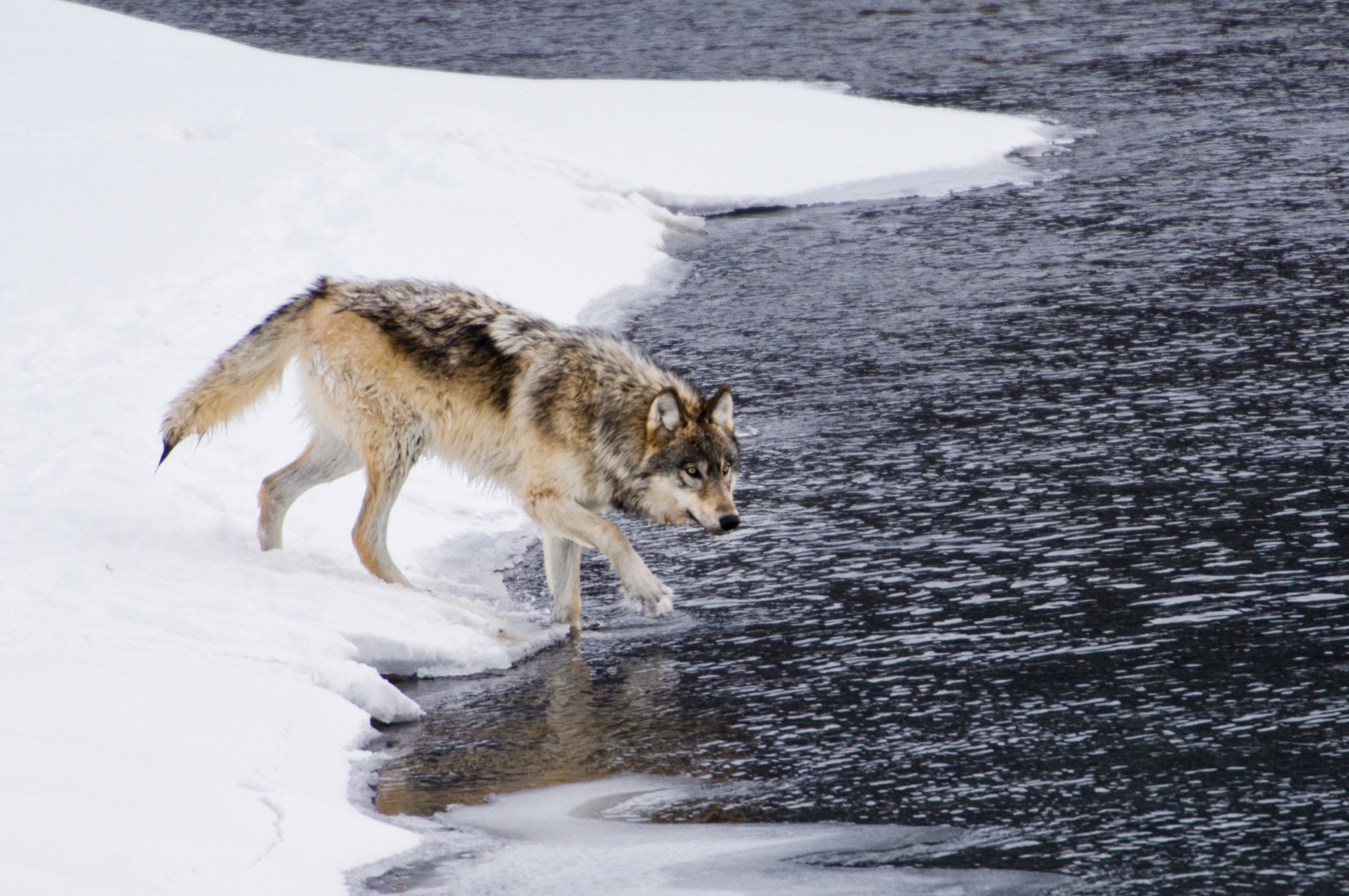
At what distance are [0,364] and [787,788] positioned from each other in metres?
6.78

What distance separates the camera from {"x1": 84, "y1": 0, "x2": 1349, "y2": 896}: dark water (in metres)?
4.72

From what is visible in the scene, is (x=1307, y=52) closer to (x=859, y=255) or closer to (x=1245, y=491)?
(x=859, y=255)

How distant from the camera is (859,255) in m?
14.0

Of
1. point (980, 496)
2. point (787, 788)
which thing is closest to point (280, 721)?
point (787, 788)

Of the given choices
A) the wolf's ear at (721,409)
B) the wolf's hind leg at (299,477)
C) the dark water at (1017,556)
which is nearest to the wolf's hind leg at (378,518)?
the wolf's hind leg at (299,477)

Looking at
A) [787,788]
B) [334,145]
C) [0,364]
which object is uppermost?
[334,145]

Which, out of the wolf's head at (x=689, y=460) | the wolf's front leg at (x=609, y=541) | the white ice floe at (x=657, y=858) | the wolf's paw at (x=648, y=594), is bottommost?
the white ice floe at (x=657, y=858)

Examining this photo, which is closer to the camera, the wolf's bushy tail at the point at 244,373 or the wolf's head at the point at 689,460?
the wolf's head at the point at 689,460

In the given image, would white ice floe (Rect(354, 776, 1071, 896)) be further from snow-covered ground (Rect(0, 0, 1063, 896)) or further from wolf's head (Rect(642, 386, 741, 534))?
wolf's head (Rect(642, 386, 741, 534))

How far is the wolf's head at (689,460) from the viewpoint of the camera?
6613 millimetres

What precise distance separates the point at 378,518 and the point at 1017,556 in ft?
10.2

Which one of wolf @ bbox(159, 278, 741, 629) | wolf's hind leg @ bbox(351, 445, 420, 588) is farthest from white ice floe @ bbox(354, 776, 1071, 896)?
wolf's hind leg @ bbox(351, 445, 420, 588)

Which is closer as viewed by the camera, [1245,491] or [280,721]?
[280,721]

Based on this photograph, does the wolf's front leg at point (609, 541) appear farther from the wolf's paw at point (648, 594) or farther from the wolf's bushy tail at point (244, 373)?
the wolf's bushy tail at point (244, 373)
